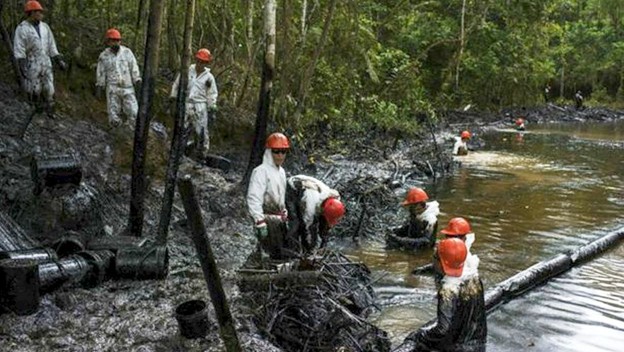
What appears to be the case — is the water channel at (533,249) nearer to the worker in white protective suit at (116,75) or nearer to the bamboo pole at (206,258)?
the bamboo pole at (206,258)

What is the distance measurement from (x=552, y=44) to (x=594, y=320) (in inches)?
1618

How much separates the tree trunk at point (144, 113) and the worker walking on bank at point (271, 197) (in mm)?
1414

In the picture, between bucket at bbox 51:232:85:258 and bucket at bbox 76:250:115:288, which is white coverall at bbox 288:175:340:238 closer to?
bucket at bbox 76:250:115:288

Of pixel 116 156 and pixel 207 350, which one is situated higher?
pixel 116 156

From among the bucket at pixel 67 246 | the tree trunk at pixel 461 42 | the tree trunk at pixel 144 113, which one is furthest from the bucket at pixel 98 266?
the tree trunk at pixel 461 42

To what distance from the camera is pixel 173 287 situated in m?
5.81

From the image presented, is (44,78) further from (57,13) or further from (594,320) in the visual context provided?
(594,320)

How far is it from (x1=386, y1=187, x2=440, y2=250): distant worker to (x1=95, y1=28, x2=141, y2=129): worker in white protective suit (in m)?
4.72

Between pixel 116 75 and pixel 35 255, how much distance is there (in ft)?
16.4

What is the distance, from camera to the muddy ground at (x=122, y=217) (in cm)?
480

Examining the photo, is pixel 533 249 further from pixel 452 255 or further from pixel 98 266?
pixel 98 266

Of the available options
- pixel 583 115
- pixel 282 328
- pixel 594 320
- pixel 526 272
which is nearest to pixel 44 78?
pixel 282 328

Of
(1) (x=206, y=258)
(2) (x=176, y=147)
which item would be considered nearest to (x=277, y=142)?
(2) (x=176, y=147)

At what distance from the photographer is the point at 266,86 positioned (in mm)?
9375
